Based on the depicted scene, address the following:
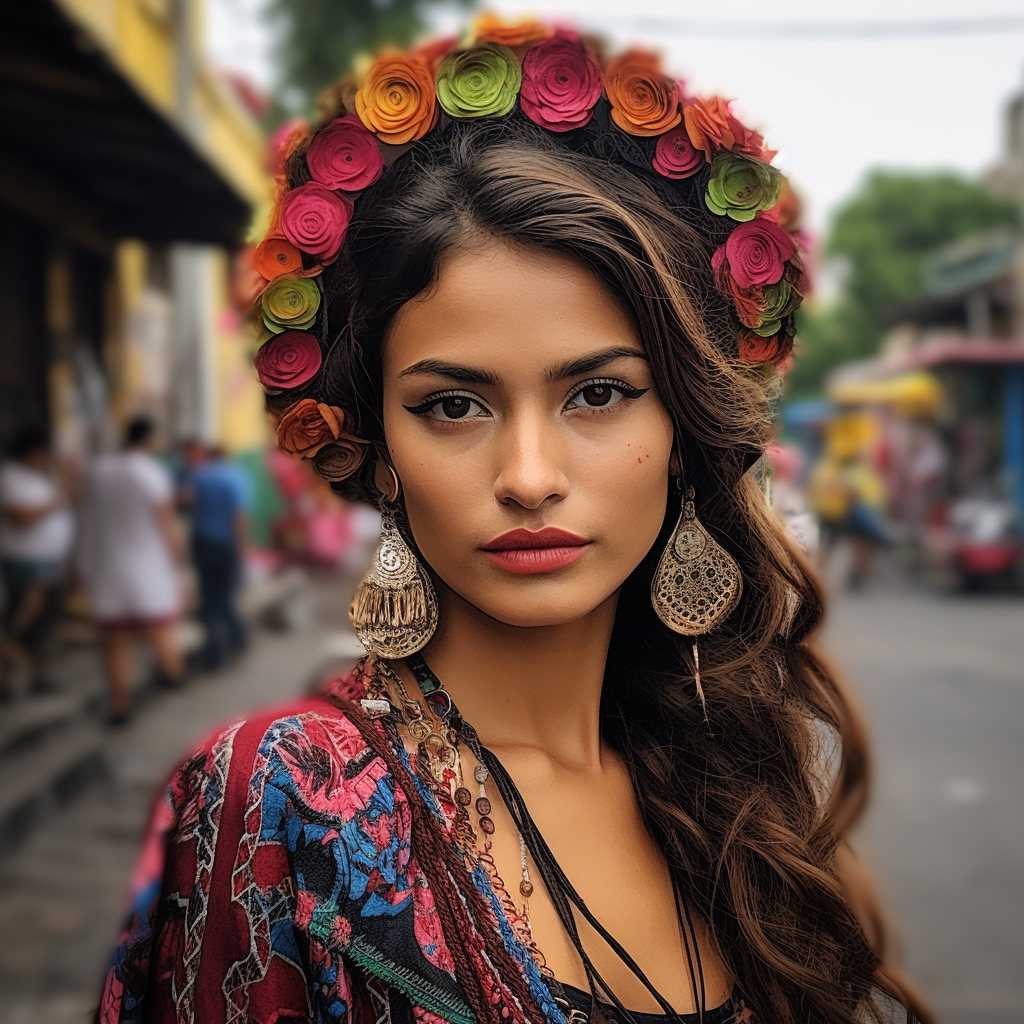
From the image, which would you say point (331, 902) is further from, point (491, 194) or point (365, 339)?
point (491, 194)

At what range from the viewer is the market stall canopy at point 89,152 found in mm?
4629

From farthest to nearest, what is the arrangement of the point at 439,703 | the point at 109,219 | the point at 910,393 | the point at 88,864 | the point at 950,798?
the point at 910,393 < the point at 109,219 < the point at 950,798 < the point at 88,864 < the point at 439,703

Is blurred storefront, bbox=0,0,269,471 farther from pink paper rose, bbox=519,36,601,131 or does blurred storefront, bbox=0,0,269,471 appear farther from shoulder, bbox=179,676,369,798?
shoulder, bbox=179,676,369,798

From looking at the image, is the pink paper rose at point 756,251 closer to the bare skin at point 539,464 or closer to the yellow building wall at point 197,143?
the bare skin at point 539,464

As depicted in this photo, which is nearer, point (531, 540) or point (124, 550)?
point (531, 540)

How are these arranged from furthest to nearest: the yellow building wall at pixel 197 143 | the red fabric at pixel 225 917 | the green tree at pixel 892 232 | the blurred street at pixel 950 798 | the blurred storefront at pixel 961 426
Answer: the green tree at pixel 892 232 → the blurred storefront at pixel 961 426 → the yellow building wall at pixel 197 143 → the blurred street at pixel 950 798 → the red fabric at pixel 225 917

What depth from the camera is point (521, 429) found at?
1203mm

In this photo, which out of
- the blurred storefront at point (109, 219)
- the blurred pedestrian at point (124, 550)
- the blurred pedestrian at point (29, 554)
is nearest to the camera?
the blurred storefront at point (109, 219)

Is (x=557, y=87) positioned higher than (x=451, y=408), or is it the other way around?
(x=557, y=87)

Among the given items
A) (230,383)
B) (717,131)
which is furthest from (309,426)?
(230,383)

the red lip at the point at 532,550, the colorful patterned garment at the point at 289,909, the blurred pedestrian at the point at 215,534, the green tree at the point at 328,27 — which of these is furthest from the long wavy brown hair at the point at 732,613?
the green tree at the point at 328,27

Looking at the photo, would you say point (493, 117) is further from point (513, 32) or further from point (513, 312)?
point (513, 312)

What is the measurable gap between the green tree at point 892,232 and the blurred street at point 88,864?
34.3m

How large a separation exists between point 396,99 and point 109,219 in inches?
326
